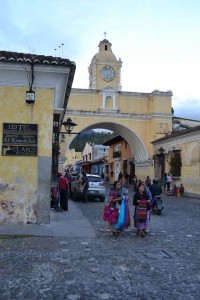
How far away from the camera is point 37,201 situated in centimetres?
962

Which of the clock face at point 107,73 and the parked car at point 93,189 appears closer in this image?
the parked car at point 93,189

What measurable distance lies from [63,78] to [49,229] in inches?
152

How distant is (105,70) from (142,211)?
1122 inches

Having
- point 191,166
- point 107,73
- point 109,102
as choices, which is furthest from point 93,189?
point 107,73

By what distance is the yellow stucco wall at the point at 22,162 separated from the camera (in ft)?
31.2

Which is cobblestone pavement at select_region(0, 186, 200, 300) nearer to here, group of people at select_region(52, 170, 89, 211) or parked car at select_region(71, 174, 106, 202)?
group of people at select_region(52, 170, 89, 211)

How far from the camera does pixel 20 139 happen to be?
31.6ft

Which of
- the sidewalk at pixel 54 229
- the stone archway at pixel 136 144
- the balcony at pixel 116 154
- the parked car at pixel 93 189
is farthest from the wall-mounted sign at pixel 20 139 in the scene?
the balcony at pixel 116 154

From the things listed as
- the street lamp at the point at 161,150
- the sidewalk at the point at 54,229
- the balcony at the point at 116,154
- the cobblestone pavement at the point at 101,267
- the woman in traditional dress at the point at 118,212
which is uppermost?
the balcony at the point at 116,154

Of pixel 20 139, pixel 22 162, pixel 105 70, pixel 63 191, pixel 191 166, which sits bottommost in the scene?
pixel 63 191

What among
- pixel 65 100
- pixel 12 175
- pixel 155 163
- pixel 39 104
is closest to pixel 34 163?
pixel 12 175

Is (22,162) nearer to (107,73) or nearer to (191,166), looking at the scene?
(191,166)

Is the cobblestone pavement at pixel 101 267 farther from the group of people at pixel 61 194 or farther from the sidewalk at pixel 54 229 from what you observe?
the group of people at pixel 61 194

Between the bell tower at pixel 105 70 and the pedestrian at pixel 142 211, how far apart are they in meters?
26.7
